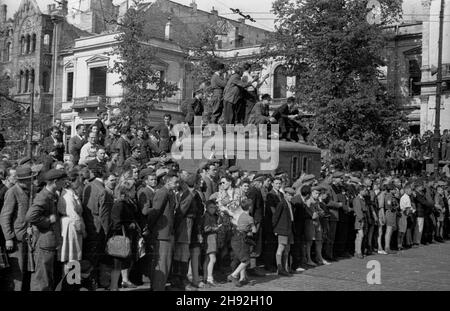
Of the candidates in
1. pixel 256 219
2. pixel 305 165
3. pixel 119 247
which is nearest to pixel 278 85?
pixel 305 165

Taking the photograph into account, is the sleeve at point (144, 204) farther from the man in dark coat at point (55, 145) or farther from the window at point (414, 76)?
the window at point (414, 76)

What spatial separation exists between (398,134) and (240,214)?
77.2 feet

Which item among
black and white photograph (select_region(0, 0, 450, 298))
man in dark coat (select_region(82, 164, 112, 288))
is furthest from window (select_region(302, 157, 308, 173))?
man in dark coat (select_region(82, 164, 112, 288))

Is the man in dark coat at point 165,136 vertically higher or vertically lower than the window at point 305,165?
higher

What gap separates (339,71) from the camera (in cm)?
3166

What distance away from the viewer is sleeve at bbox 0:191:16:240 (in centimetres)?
759

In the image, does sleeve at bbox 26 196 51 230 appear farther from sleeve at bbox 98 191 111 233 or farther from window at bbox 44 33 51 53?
window at bbox 44 33 51 53

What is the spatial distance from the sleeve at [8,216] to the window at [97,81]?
4214cm

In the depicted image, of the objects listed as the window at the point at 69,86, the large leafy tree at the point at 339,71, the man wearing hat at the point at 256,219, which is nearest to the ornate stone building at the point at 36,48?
the window at the point at 69,86

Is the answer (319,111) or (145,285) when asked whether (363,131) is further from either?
(145,285)

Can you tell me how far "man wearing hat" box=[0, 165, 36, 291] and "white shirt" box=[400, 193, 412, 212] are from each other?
10.4 m

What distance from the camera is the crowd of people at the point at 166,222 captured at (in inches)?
305

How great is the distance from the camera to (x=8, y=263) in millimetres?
7645

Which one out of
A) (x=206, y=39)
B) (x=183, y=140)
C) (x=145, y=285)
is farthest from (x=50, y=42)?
(x=145, y=285)
